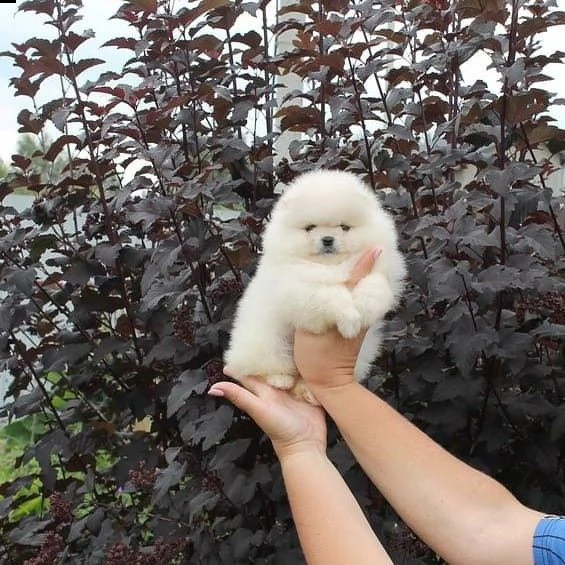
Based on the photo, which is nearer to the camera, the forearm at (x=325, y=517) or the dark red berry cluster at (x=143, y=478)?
the forearm at (x=325, y=517)

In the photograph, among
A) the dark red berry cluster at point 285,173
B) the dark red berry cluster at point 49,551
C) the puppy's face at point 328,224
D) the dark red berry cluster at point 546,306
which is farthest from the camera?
the dark red berry cluster at point 285,173

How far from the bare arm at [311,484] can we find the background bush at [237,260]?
301 mm

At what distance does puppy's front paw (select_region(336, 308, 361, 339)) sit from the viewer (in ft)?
4.84

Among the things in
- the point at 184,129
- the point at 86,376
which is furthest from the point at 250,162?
the point at 86,376

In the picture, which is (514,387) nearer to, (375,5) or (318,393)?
(318,393)

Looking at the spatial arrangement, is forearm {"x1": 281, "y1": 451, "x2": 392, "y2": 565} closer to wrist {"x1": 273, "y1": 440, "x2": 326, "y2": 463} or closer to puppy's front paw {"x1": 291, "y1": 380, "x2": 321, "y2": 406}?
wrist {"x1": 273, "y1": 440, "x2": 326, "y2": 463}

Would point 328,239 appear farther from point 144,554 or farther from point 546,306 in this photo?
point 144,554

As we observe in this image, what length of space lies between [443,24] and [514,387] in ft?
3.44

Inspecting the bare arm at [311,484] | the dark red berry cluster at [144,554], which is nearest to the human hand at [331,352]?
the bare arm at [311,484]

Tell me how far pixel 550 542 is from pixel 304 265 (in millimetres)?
679

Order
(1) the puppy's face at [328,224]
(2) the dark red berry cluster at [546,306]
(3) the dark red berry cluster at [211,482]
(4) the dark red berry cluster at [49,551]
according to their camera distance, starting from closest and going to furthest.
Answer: (1) the puppy's face at [328,224]
(2) the dark red berry cluster at [546,306]
(3) the dark red berry cluster at [211,482]
(4) the dark red berry cluster at [49,551]

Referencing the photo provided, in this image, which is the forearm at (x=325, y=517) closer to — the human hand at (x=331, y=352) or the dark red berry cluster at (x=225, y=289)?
the human hand at (x=331, y=352)

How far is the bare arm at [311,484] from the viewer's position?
4.87 ft

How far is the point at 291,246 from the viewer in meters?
1.66
